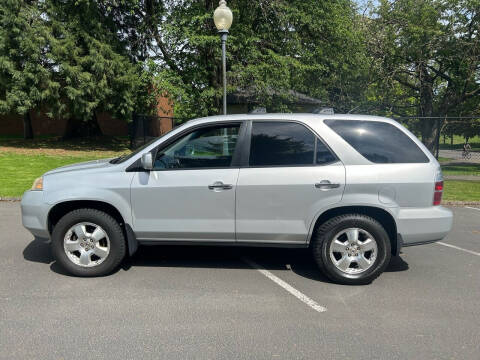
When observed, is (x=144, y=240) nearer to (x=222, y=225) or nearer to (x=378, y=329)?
(x=222, y=225)

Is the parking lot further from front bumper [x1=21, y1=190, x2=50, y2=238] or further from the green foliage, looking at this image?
the green foliage

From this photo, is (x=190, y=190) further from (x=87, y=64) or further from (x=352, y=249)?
(x=87, y=64)

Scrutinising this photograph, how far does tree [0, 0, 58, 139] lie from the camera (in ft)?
54.2

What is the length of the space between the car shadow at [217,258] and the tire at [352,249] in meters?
0.27

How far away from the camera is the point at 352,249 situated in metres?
4.24

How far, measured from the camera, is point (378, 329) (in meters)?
3.34

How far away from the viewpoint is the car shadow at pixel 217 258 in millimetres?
4809

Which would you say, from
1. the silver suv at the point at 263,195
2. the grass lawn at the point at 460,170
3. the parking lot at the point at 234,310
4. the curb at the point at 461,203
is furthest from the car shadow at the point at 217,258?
the grass lawn at the point at 460,170

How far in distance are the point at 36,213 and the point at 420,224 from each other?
4195mm

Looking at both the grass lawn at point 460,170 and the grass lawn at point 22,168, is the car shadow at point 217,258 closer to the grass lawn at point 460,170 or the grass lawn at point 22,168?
the grass lawn at point 22,168

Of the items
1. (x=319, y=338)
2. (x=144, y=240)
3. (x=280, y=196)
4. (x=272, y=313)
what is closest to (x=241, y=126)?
(x=280, y=196)

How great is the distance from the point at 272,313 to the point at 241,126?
2.01 meters

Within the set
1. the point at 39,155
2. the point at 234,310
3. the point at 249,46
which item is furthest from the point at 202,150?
the point at 39,155

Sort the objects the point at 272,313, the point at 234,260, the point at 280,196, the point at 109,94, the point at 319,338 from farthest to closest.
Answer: the point at 109,94 → the point at 234,260 → the point at 280,196 → the point at 272,313 → the point at 319,338
